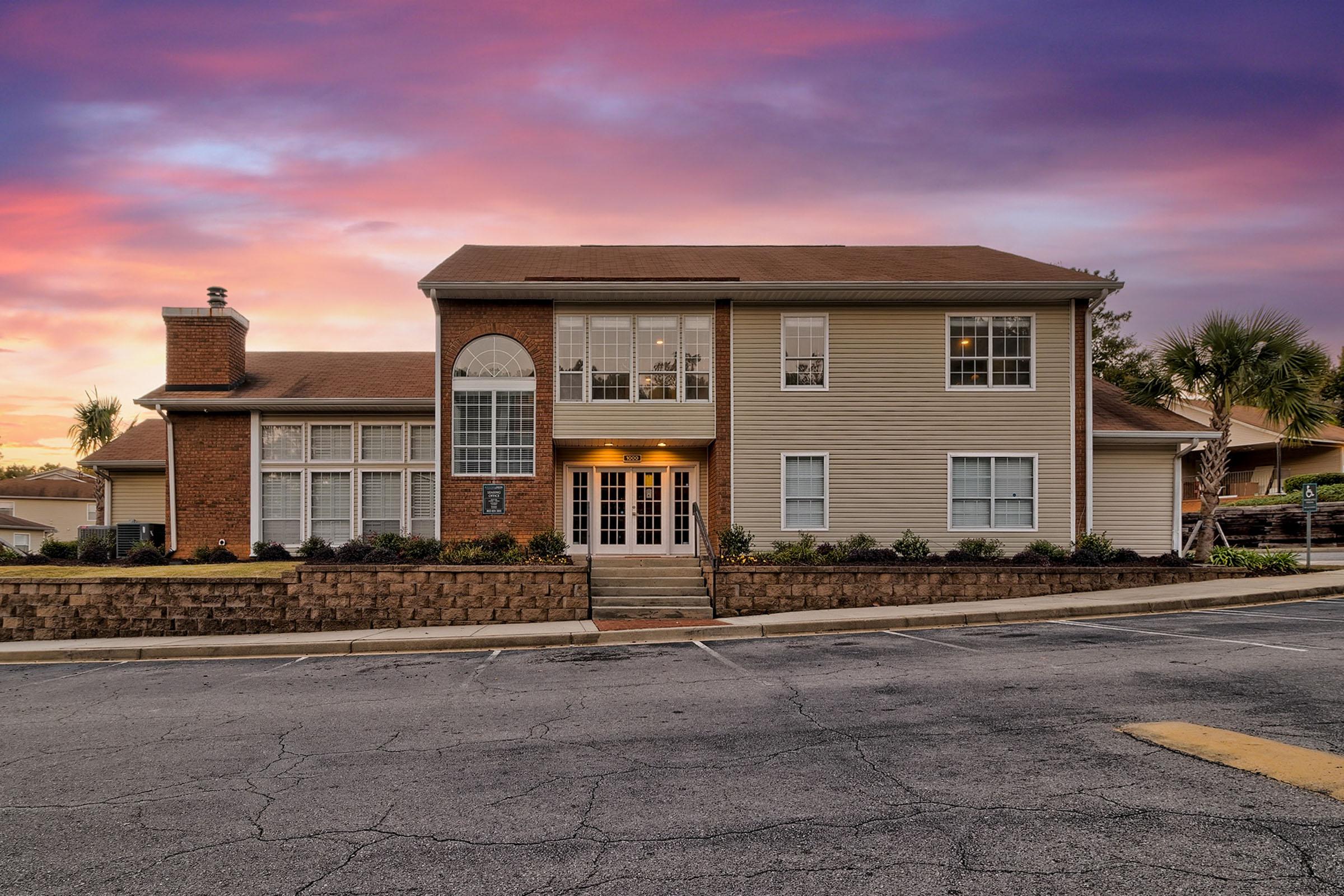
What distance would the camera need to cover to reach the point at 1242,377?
59.8 ft

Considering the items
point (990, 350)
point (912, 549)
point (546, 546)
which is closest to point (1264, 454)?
point (990, 350)

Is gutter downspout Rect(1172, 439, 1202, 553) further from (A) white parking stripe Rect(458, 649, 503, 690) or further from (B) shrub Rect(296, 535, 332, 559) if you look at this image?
(B) shrub Rect(296, 535, 332, 559)

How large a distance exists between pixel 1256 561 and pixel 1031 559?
5.15 m

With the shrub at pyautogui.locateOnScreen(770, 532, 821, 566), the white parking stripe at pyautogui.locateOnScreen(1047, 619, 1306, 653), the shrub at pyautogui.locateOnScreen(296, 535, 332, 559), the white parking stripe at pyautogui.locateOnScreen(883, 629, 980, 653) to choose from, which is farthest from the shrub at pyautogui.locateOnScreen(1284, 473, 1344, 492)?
the shrub at pyautogui.locateOnScreen(296, 535, 332, 559)

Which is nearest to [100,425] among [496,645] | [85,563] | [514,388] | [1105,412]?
[85,563]

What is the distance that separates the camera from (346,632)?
15750 mm

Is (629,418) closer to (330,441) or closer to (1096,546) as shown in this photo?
(330,441)

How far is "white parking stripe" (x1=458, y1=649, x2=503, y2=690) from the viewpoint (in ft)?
33.7

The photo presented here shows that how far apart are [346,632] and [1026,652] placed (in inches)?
451

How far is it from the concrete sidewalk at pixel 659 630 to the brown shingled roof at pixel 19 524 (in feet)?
106

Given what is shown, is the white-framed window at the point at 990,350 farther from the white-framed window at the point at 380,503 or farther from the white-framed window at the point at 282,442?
the white-framed window at the point at 282,442

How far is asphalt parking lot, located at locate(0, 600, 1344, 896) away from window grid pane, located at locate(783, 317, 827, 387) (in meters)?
9.60

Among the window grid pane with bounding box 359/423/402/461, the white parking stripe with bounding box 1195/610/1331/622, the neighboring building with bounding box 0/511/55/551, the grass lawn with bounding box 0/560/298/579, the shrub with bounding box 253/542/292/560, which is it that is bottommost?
the neighboring building with bounding box 0/511/55/551

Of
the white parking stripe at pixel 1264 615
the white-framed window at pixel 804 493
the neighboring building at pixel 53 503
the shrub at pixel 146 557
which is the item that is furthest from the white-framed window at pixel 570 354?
the neighboring building at pixel 53 503
